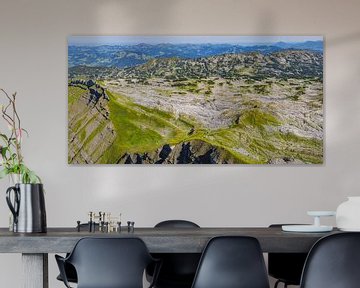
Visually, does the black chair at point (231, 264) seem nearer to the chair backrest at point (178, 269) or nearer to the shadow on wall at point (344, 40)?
the chair backrest at point (178, 269)

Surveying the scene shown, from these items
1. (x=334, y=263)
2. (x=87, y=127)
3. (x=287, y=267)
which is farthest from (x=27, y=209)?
(x=87, y=127)

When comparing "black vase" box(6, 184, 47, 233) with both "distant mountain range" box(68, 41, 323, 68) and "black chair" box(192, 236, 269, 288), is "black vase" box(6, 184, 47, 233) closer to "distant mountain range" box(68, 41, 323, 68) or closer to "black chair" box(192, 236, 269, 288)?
"black chair" box(192, 236, 269, 288)

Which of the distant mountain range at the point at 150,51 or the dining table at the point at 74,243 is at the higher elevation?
the distant mountain range at the point at 150,51

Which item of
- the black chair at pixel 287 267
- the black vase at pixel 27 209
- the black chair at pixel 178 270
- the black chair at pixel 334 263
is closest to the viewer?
the black chair at pixel 334 263

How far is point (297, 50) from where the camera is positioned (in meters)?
6.00

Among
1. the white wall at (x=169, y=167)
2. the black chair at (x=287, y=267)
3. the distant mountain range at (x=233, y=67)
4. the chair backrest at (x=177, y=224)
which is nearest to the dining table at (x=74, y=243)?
the black chair at (x=287, y=267)

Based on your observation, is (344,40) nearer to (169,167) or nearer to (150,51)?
(150,51)

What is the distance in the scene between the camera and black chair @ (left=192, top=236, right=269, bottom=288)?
3.65m

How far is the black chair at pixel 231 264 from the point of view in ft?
12.0

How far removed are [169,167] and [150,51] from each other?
0.92m

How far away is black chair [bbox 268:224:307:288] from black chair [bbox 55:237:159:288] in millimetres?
1425

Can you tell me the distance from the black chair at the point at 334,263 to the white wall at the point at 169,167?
2.30 m

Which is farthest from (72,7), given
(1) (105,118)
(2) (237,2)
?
(2) (237,2)

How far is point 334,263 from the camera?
3.56 metres
